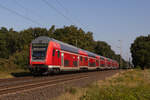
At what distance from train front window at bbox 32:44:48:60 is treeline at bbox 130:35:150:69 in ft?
173

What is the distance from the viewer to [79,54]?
2783cm

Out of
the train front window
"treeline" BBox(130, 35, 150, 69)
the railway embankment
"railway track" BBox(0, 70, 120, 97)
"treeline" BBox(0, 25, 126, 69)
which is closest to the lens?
the railway embankment

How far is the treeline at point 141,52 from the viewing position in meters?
65.8

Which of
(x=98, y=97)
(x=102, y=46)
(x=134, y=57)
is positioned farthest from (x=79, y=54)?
(x=102, y=46)

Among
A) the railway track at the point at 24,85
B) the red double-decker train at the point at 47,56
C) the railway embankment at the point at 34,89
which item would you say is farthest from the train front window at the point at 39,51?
the railway embankment at the point at 34,89

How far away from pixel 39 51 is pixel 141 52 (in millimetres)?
53416

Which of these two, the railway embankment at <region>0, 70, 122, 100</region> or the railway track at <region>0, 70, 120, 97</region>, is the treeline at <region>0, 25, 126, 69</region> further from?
the railway embankment at <region>0, 70, 122, 100</region>

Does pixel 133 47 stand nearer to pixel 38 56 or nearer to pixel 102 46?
pixel 102 46

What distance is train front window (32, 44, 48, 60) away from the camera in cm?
1872

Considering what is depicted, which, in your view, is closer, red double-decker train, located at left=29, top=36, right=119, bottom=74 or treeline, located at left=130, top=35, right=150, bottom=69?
red double-decker train, located at left=29, top=36, right=119, bottom=74

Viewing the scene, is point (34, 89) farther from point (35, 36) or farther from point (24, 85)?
point (35, 36)

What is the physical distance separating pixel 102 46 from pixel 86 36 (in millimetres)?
38110

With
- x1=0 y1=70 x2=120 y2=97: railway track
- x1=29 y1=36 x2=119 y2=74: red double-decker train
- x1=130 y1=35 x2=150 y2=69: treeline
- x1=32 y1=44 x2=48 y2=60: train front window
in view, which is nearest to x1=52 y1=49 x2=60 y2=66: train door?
x1=29 y1=36 x2=119 y2=74: red double-decker train

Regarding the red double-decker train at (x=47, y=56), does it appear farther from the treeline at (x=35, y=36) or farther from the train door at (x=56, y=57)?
the treeline at (x=35, y=36)
